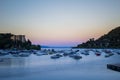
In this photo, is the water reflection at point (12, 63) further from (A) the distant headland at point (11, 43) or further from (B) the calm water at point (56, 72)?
(A) the distant headland at point (11, 43)

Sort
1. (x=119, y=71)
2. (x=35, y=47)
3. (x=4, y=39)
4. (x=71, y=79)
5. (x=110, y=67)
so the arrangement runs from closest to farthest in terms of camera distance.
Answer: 1. (x=71, y=79)
2. (x=119, y=71)
3. (x=110, y=67)
4. (x=4, y=39)
5. (x=35, y=47)

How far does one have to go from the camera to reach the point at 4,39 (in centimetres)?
14050

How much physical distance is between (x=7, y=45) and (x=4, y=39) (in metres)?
4.18

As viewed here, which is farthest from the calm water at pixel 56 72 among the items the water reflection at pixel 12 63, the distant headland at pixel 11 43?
the distant headland at pixel 11 43

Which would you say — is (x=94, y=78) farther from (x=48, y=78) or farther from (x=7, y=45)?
(x=7, y=45)

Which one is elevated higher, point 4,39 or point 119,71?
point 4,39

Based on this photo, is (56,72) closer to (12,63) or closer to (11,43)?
(12,63)

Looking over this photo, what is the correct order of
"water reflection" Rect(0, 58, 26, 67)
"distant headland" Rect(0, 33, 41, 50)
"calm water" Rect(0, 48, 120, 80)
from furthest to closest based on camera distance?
"distant headland" Rect(0, 33, 41, 50) < "water reflection" Rect(0, 58, 26, 67) < "calm water" Rect(0, 48, 120, 80)

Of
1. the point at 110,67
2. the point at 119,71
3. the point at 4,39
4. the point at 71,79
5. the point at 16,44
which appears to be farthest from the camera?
the point at 16,44

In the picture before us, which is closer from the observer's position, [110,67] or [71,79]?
[71,79]

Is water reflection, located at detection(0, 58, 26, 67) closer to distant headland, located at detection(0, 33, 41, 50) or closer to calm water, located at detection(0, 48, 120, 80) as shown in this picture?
calm water, located at detection(0, 48, 120, 80)

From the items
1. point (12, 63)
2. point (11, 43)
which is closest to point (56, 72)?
point (12, 63)

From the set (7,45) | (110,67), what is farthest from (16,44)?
(110,67)

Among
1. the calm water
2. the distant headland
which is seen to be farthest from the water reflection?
the distant headland
